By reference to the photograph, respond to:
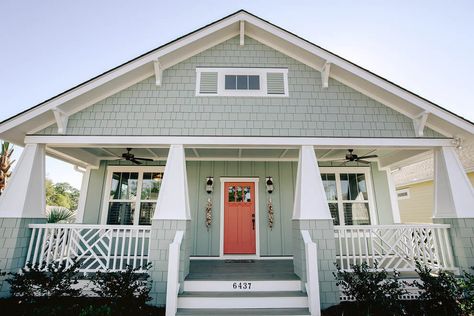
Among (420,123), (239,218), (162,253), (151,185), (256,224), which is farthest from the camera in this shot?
(151,185)

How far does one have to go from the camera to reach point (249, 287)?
16.2 ft

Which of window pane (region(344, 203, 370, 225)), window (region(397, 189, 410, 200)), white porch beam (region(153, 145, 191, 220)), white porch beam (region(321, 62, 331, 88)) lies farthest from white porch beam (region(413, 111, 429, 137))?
window (region(397, 189, 410, 200))

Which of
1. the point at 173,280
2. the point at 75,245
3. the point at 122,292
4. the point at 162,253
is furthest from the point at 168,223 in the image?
the point at 75,245

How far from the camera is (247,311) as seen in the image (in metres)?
4.42

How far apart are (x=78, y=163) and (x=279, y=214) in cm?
720

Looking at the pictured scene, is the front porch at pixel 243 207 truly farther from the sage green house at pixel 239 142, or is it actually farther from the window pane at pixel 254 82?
the window pane at pixel 254 82

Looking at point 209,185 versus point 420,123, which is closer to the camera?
point 420,123

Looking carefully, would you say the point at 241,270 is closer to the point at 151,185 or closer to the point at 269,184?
the point at 269,184

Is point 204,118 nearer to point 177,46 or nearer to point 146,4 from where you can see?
point 177,46

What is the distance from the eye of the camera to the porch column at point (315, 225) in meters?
4.81

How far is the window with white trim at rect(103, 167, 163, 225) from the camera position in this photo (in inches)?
300

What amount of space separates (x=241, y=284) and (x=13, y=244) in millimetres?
4994

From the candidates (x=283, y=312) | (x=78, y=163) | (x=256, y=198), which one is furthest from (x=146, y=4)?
(x=283, y=312)

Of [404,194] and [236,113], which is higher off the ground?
[236,113]
